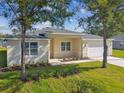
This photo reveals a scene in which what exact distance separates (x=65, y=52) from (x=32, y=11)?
51.2 ft

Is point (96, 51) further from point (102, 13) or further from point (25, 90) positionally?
point (25, 90)

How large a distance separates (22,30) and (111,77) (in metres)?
9.21

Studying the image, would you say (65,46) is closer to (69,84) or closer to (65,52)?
(65,52)

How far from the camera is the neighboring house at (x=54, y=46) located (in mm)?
24469

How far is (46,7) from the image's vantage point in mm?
16984

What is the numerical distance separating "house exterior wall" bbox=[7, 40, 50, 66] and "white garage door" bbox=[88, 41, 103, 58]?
9306mm

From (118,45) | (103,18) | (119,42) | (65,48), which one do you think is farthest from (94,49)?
(118,45)

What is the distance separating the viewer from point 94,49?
112 feet

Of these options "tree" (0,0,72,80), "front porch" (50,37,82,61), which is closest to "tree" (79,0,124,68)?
"tree" (0,0,72,80)

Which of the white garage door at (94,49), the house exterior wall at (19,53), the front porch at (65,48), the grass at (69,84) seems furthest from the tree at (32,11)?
the white garage door at (94,49)

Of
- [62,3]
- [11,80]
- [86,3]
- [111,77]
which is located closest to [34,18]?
[62,3]

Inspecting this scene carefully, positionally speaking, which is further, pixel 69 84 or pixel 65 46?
pixel 65 46

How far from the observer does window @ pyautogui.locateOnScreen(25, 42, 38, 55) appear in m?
25.3

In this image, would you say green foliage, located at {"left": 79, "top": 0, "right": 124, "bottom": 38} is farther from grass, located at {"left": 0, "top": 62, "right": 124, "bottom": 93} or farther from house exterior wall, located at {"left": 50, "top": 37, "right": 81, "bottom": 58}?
house exterior wall, located at {"left": 50, "top": 37, "right": 81, "bottom": 58}
